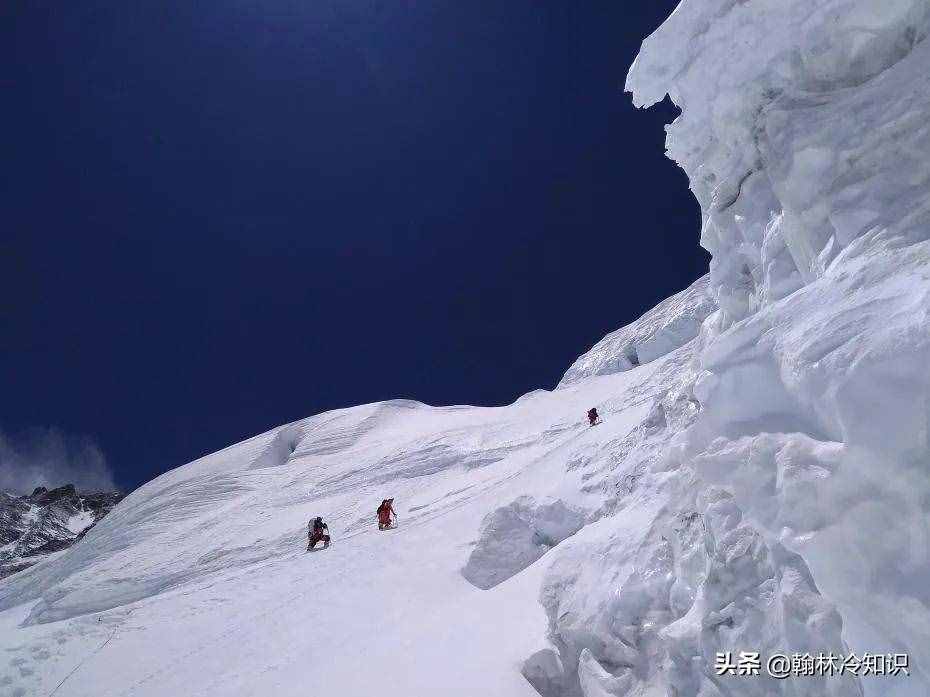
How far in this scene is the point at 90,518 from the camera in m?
115

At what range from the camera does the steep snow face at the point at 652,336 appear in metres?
46.0

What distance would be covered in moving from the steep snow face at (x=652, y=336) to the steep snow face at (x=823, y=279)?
36.1 meters

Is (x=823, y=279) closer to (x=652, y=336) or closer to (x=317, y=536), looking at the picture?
(x=317, y=536)

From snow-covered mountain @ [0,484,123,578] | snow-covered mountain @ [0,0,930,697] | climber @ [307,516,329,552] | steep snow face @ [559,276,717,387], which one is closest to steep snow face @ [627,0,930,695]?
snow-covered mountain @ [0,0,930,697]

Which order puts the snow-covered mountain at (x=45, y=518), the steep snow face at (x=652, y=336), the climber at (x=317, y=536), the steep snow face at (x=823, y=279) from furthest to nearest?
1. the snow-covered mountain at (x=45, y=518)
2. the steep snow face at (x=652, y=336)
3. the climber at (x=317, y=536)
4. the steep snow face at (x=823, y=279)

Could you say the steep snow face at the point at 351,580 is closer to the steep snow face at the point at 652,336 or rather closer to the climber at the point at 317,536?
the climber at the point at 317,536

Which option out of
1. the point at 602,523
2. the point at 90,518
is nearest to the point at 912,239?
the point at 602,523

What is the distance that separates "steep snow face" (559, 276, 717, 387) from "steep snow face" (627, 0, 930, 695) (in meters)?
36.1

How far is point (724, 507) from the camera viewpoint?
6844mm

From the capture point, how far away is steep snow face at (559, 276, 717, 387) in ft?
151

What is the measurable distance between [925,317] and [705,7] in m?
6.67

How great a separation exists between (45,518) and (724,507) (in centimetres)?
13487

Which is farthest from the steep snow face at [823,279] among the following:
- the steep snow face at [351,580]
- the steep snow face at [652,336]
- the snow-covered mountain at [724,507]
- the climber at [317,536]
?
the steep snow face at [652,336]

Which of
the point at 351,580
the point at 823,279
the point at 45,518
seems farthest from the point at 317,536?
the point at 45,518
